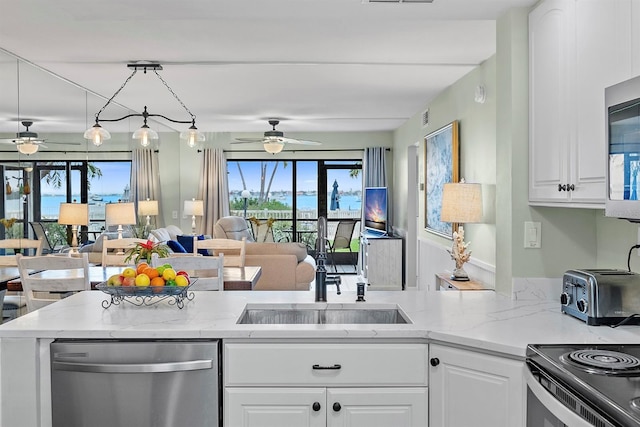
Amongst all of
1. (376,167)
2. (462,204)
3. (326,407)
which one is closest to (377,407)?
(326,407)

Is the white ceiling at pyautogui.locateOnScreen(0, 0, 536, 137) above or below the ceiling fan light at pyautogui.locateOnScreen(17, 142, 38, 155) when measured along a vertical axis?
above

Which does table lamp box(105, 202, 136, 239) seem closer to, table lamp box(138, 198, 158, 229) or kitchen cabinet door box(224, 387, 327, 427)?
table lamp box(138, 198, 158, 229)

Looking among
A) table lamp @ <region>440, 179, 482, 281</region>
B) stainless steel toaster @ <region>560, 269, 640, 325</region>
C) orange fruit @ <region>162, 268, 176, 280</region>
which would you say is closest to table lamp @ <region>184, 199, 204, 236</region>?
table lamp @ <region>440, 179, 482, 281</region>

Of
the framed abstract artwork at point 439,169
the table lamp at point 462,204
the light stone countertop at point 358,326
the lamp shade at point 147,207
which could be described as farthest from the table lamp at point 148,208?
the light stone countertop at point 358,326

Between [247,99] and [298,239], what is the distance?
424 cm

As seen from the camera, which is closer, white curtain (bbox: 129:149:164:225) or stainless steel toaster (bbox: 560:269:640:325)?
stainless steel toaster (bbox: 560:269:640:325)

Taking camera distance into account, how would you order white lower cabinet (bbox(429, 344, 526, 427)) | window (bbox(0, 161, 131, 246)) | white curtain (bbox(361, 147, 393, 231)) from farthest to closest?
1. white curtain (bbox(361, 147, 393, 231))
2. window (bbox(0, 161, 131, 246))
3. white lower cabinet (bbox(429, 344, 526, 427))

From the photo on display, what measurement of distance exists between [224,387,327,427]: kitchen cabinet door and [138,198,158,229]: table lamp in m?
6.51

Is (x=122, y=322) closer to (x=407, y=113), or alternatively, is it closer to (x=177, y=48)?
(x=177, y=48)

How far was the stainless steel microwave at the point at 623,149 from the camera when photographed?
1.83m

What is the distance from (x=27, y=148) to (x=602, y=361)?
458 centimetres

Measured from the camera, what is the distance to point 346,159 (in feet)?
34.5

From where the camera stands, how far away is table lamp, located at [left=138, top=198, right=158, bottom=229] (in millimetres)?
8312

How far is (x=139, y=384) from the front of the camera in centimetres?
223
